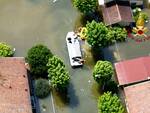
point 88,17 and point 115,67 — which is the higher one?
point 88,17

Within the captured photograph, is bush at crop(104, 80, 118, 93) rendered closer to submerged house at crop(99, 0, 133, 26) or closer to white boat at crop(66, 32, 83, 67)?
white boat at crop(66, 32, 83, 67)

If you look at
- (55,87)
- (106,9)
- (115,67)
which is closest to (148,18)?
(106,9)

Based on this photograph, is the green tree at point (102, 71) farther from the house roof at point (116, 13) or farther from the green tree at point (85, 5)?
the green tree at point (85, 5)

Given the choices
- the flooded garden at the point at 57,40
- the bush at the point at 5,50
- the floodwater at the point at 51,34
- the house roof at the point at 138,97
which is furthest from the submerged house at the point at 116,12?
the bush at the point at 5,50

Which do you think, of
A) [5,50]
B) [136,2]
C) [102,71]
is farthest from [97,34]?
[5,50]

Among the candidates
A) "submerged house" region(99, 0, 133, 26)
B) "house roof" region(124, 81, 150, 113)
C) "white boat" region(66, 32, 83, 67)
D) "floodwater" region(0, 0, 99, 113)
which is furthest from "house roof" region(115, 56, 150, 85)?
"submerged house" region(99, 0, 133, 26)

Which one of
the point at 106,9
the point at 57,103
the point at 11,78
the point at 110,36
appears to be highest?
the point at 106,9

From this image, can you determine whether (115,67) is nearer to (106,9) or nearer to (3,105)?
(106,9)
